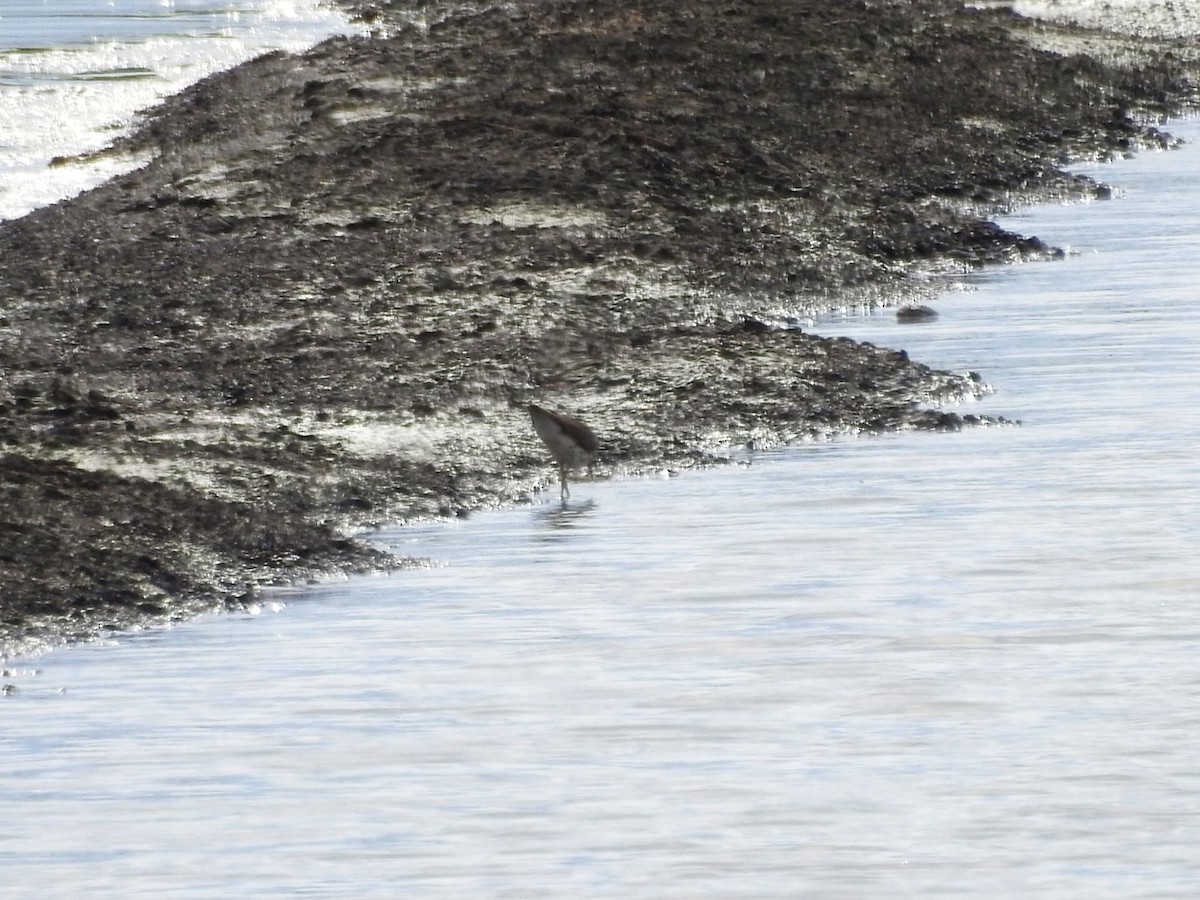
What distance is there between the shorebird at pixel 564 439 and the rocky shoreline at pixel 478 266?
0.83 ft

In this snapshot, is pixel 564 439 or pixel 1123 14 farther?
pixel 1123 14

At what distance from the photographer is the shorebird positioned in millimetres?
11664

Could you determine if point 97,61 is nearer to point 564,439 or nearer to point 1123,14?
point 1123,14

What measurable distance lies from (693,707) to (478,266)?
26.9ft

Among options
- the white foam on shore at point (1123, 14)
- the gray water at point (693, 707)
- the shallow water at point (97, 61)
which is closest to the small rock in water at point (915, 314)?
the gray water at point (693, 707)

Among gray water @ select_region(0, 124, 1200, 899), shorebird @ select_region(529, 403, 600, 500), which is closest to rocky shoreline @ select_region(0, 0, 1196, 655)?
shorebird @ select_region(529, 403, 600, 500)

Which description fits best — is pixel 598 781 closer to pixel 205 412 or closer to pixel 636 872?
pixel 636 872

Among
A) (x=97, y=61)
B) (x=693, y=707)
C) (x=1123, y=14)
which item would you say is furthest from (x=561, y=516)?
(x=1123, y=14)

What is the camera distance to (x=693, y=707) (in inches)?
339

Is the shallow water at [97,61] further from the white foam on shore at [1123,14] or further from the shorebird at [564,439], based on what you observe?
the shorebird at [564,439]

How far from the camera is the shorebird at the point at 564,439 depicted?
11.7m

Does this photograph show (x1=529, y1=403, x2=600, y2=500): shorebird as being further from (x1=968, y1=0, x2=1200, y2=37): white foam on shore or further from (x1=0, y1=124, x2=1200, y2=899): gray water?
(x1=968, y1=0, x2=1200, y2=37): white foam on shore

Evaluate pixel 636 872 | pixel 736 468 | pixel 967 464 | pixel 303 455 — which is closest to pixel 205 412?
pixel 303 455

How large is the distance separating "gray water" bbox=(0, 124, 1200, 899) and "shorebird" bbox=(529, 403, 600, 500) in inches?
6.5
